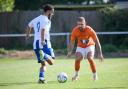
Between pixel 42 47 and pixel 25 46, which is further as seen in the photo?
pixel 25 46

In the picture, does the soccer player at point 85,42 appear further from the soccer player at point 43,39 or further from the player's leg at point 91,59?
the soccer player at point 43,39

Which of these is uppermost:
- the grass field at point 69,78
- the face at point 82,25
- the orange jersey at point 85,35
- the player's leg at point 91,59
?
the face at point 82,25

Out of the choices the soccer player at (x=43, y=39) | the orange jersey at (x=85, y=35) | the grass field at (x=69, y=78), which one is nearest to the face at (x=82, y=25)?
the orange jersey at (x=85, y=35)

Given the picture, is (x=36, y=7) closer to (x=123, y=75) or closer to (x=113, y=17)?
(x=113, y=17)

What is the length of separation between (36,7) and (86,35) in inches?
1539

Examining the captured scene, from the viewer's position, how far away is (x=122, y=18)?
31.2 metres

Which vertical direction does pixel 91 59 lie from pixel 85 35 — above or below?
below

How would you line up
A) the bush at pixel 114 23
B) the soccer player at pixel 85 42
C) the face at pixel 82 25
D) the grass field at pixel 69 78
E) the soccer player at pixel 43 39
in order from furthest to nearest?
the bush at pixel 114 23
the soccer player at pixel 85 42
the face at pixel 82 25
the soccer player at pixel 43 39
the grass field at pixel 69 78

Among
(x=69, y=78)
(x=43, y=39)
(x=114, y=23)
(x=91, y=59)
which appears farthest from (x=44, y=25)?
(x=114, y=23)

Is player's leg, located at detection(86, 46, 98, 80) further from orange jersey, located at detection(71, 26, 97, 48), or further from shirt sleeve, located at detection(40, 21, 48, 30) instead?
shirt sleeve, located at detection(40, 21, 48, 30)

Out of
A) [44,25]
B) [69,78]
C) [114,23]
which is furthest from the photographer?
[114,23]

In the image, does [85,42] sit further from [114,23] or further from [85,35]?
[114,23]

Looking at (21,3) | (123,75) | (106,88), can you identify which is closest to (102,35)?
(123,75)

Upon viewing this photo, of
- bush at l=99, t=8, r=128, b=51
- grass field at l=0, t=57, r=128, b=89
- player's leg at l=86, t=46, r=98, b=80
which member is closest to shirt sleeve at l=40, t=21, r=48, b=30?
player's leg at l=86, t=46, r=98, b=80
